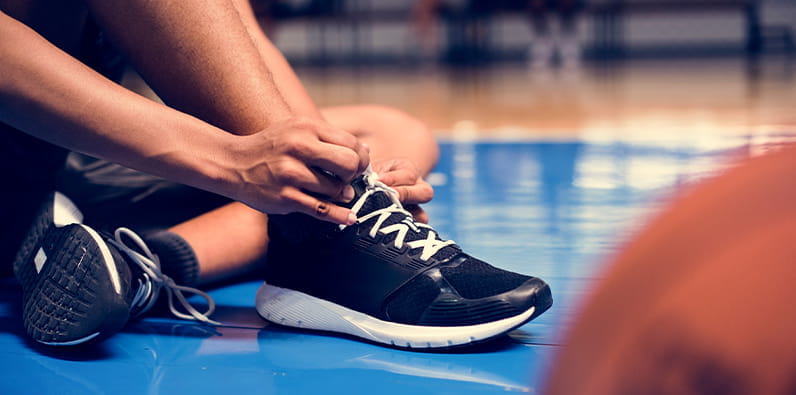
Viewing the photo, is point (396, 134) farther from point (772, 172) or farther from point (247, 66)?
point (772, 172)

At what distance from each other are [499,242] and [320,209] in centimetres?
47

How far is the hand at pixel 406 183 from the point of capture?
81cm

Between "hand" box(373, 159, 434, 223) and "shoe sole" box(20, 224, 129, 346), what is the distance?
267 millimetres

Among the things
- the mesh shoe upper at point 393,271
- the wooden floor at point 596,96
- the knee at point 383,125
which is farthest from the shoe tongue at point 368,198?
the wooden floor at point 596,96

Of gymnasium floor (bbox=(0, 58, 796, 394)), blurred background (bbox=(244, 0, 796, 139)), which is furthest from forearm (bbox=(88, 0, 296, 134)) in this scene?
blurred background (bbox=(244, 0, 796, 139))

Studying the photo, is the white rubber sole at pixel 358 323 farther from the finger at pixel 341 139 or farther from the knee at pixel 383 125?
the knee at pixel 383 125

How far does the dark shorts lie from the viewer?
35.0 inches

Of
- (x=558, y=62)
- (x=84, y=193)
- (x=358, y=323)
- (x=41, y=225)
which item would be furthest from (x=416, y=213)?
(x=558, y=62)

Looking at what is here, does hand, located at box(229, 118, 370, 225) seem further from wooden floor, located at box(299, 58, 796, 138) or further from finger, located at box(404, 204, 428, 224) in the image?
wooden floor, located at box(299, 58, 796, 138)

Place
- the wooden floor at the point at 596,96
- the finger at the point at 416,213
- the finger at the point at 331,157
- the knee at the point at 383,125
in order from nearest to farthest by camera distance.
Answer: 1. the finger at the point at 331,157
2. the finger at the point at 416,213
3. the knee at the point at 383,125
4. the wooden floor at the point at 596,96

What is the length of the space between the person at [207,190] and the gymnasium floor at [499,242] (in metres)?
0.03

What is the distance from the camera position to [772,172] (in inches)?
8.4

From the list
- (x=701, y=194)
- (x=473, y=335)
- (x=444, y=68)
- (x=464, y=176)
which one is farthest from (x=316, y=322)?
Answer: (x=444, y=68)

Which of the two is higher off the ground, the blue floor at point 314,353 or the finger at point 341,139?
the finger at point 341,139
